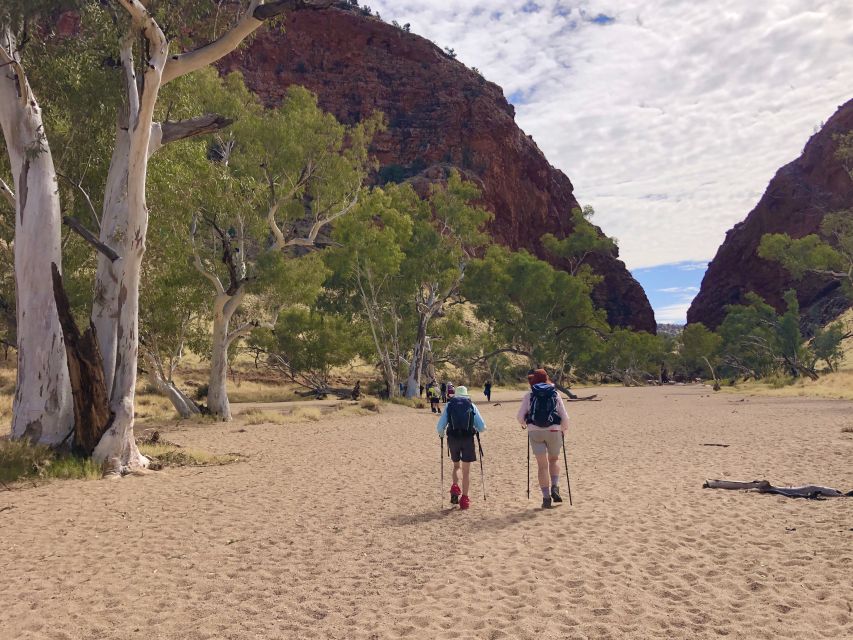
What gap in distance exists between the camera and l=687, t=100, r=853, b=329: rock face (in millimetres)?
118062

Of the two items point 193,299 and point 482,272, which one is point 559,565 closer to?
point 193,299

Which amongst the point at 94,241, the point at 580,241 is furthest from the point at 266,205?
the point at 580,241

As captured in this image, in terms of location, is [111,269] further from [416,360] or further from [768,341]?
[768,341]

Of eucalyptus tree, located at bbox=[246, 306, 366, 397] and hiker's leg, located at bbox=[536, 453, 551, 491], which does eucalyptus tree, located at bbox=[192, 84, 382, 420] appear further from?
hiker's leg, located at bbox=[536, 453, 551, 491]

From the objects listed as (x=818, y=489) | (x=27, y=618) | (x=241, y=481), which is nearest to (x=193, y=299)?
(x=241, y=481)

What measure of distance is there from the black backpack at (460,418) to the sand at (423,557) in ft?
3.92

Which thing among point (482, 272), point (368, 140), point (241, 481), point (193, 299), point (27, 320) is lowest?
point (241, 481)

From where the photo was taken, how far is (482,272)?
44.0 metres

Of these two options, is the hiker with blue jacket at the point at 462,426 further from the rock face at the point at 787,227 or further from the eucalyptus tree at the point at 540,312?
the rock face at the point at 787,227

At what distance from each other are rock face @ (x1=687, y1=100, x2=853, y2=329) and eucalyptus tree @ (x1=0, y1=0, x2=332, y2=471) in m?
123

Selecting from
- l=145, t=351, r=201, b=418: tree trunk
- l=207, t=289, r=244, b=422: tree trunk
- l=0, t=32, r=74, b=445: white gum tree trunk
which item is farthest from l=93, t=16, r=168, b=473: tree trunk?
l=145, t=351, r=201, b=418: tree trunk

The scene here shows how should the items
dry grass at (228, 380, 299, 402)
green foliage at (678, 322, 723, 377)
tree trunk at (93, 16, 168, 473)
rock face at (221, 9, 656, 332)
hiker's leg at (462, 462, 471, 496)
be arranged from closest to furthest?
hiker's leg at (462, 462, 471, 496) < tree trunk at (93, 16, 168, 473) < dry grass at (228, 380, 299, 402) < green foliage at (678, 322, 723, 377) < rock face at (221, 9, 656, 332)

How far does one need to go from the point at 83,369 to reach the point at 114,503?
3321mm

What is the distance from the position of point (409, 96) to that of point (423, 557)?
5015 inches
